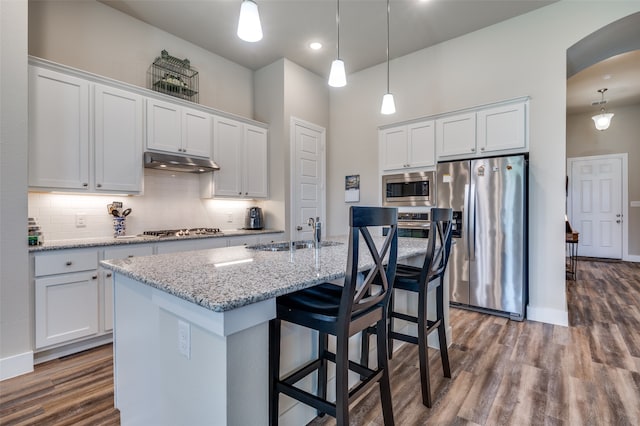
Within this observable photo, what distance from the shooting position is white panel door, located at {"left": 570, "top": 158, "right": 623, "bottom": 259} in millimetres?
6484

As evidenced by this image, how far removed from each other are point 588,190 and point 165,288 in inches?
338

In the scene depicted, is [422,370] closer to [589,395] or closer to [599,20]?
[589,395]

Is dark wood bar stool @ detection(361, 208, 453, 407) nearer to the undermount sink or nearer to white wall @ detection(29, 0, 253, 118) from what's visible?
the undermount sink

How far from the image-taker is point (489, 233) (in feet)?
10.9

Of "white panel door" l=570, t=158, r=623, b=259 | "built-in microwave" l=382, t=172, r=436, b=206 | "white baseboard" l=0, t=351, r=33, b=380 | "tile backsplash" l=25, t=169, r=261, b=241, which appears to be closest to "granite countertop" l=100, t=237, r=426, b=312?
"white baseboard" l=0, t=351, r=33, b=380

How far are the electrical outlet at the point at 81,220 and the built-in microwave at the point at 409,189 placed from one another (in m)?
3.45

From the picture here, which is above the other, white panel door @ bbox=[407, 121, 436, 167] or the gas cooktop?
white panel door @ bbox=[407, 121, 436, 167]

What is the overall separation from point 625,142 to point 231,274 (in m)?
8.59

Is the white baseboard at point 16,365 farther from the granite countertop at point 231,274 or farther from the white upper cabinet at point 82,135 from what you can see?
the granite countertop at point 231,274

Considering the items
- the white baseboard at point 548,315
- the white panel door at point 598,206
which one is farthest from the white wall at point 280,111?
the white panel door at point 598,206

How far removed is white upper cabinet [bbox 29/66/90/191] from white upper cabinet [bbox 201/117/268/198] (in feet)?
4.34

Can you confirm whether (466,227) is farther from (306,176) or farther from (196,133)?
(196,133)

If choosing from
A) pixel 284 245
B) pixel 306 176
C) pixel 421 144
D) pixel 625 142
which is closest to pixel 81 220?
pixel 284 245

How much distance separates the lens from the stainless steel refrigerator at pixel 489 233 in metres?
3.17
